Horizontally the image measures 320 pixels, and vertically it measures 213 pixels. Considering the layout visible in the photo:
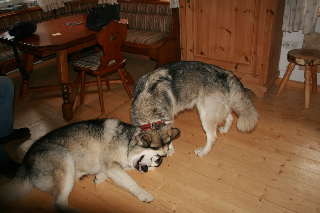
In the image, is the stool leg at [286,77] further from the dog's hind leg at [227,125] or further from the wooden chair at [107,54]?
the wooden chair at [107,54]

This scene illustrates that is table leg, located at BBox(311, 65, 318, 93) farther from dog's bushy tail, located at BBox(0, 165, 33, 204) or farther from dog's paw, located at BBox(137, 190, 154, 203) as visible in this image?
dog's bushy tail, located at BBox(0, 165, 33, 204)

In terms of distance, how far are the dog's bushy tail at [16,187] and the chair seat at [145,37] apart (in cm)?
301

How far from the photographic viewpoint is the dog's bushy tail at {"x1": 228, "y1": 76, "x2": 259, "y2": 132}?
2.38 m

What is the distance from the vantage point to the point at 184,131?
310 centimetres

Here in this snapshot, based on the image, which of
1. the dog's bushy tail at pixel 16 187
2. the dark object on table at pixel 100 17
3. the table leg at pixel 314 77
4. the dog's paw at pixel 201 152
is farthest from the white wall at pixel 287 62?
the dog's bushy tail at pixel 16 187

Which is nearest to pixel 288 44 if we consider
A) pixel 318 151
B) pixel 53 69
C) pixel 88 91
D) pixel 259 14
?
pixel 259 14

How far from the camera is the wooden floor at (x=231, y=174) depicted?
2.12 meters

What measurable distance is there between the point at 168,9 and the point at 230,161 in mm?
3281

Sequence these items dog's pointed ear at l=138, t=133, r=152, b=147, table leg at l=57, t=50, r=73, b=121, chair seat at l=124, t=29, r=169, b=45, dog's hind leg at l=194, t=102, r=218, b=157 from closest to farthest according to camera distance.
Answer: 1. dog's pointed ear at l=138, t=133, r=152, b=147
2. dog's hind leg at l=194, t=102, r=218, b=157
3. table leg at l=57, t=50, r=73, b=121
4. chair seat at l=124, t=29, r=169, b=45

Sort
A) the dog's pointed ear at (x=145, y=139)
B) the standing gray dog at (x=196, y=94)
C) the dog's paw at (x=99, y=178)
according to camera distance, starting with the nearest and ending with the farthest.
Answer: the dog's pointed ear at (x=145, y=139) < the standing gray dog at (x=196, y=94) < the dog's paw at (x=99, y=178)

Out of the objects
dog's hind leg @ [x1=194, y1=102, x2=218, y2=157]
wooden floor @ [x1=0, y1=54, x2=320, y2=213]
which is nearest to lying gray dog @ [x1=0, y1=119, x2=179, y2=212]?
wooden floor @ [x1=0, y1=54, x2=320, y2=213]

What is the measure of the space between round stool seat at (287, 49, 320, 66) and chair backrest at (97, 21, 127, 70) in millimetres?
2244

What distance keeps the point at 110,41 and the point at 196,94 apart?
1.43 m

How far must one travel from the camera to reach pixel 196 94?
249 centimetres
